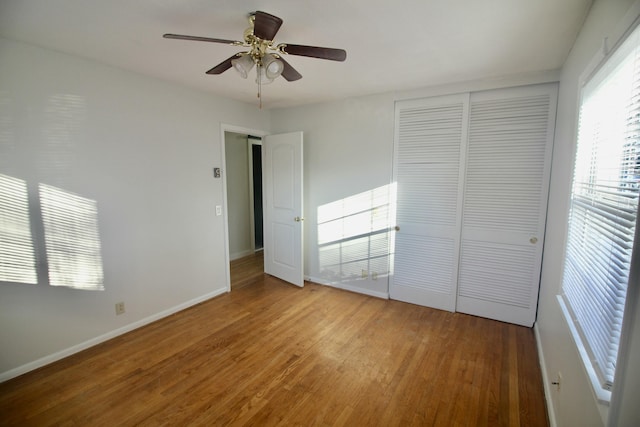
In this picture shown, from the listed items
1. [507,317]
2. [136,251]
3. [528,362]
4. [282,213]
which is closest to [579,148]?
[528,362]

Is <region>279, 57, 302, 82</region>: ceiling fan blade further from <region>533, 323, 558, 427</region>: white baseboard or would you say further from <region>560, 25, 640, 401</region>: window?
<region>533, 323, 558, 427</region>: white baseboard

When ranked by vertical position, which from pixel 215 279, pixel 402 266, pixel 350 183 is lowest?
pixel 215 279

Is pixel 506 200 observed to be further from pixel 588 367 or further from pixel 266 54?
pixel 266 54

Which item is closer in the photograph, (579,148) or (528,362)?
(579,148)

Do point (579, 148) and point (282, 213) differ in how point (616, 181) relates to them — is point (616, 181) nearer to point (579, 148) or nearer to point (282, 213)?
point (579, 148)

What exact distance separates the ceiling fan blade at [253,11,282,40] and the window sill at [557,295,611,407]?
2.09 meters

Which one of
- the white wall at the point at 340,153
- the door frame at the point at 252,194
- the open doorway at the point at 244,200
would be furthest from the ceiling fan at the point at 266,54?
the door frame at the point at 252,194

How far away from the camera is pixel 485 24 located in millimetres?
1762

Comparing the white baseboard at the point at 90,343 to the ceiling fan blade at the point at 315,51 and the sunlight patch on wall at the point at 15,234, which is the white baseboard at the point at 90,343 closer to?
the sunlight patch on wall at the point at 15,234

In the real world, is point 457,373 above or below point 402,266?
below

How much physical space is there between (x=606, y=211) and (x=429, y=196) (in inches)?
78.4

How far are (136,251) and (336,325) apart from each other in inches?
84.6

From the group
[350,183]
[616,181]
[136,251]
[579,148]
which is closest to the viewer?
[616,181]

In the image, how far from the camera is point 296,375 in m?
2.15
